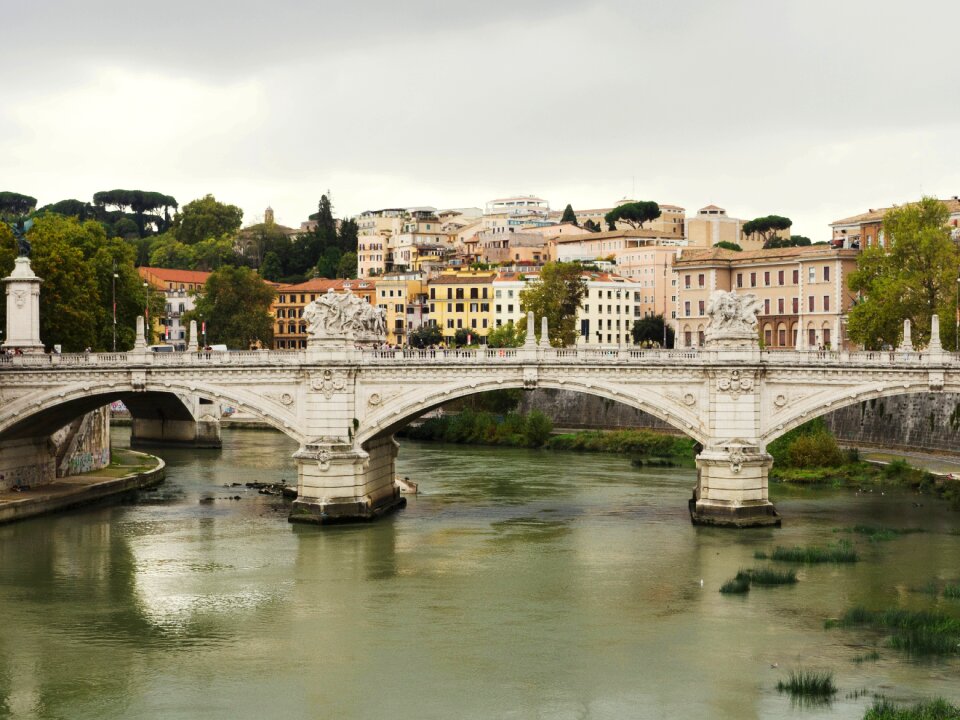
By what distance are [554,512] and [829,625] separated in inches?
560

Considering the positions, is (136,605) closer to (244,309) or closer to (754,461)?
(754,461)

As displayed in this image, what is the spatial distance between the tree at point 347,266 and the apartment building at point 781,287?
141 feet

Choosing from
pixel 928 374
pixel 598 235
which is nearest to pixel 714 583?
pixel 928 374

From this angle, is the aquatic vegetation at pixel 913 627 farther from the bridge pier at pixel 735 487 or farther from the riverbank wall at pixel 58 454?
the riverbank wall at pixel 58 454

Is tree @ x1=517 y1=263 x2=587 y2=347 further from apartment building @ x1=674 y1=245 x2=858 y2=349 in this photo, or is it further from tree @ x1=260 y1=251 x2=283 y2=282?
tree @ x1=260 y1=251 x2=283 y2=282

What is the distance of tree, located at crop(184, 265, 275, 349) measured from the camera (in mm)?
86250

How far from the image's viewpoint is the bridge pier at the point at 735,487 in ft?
121

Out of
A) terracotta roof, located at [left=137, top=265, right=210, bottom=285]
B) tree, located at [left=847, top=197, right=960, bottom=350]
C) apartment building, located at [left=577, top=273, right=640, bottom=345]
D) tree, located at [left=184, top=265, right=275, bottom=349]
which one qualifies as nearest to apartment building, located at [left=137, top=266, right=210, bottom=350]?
terracotta roof, located at [left=137, top=265, right=210, bottom=285]

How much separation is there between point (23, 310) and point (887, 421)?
31.0m

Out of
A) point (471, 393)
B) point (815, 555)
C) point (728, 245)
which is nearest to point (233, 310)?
point (728, 245)

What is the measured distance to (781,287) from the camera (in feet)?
245

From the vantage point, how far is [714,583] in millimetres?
31047

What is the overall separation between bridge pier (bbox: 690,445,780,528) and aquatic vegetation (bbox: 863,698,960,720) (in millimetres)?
14383

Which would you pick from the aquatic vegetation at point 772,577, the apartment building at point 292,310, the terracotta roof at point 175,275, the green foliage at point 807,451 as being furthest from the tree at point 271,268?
the aquatic vegetation at point 772,577
